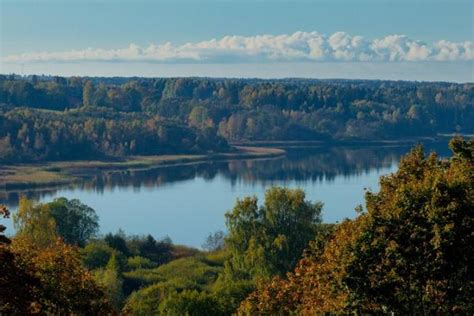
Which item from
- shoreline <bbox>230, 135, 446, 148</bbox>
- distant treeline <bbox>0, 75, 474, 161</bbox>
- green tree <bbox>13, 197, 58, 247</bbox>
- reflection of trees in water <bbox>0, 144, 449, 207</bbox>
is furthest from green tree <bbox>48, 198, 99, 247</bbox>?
shoreline <bbox>230, 135, 446, 148</bbox>

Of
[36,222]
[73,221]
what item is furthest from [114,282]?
[73,221]

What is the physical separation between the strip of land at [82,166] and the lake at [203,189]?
8.77 ft

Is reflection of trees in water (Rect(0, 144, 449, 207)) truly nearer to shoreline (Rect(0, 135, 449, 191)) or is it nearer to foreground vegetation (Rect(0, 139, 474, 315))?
shoreline (Rect(0, 135, 449, 191))

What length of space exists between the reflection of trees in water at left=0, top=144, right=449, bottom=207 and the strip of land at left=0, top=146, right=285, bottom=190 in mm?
2369

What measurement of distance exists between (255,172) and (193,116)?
60.8m

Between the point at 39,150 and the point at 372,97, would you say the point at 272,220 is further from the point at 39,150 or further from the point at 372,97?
the point at 372,97

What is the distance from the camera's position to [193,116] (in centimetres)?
14988

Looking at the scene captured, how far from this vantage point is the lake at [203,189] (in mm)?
55062

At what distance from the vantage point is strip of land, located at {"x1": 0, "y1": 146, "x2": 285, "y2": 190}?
7919 centimetres

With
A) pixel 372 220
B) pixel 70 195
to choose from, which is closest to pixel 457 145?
pixel 372 220

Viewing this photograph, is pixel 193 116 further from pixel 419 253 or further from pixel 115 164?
pixel 419 253

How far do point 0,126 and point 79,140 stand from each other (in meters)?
9.43

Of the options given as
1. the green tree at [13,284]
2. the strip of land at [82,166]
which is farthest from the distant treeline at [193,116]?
the green tree at [13,284]

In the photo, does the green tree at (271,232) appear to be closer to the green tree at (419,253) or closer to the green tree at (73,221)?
the green tree at (73,221)
